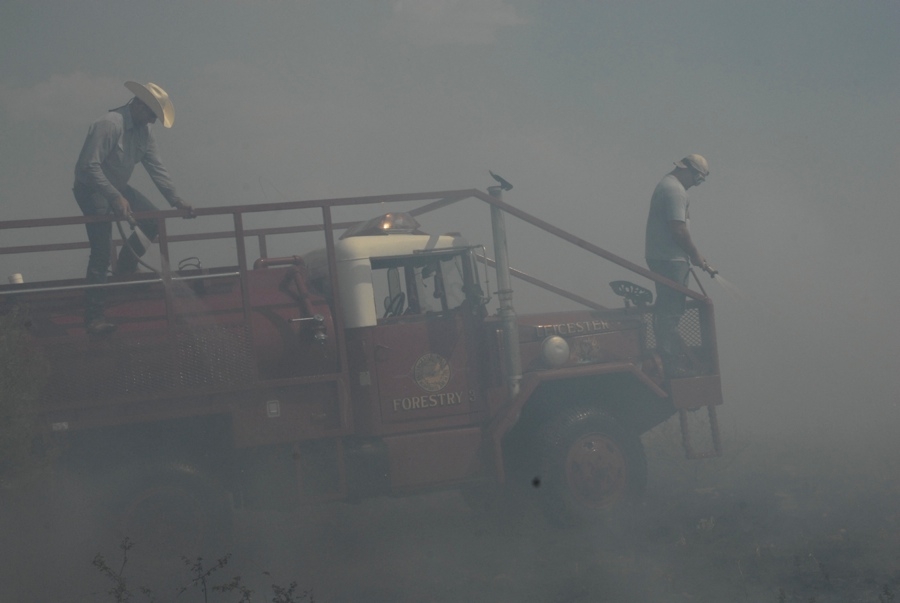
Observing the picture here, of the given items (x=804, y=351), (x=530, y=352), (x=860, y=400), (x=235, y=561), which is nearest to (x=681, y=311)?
(x=530, y=352)

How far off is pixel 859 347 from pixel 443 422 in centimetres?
1751

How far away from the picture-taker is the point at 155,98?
22.4 feet

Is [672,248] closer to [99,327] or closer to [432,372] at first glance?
[432,372]

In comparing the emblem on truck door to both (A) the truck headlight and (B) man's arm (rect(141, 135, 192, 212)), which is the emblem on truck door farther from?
(B) man's arm (rect(141, 135, 192, 212))

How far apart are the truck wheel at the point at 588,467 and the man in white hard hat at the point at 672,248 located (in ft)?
3.01

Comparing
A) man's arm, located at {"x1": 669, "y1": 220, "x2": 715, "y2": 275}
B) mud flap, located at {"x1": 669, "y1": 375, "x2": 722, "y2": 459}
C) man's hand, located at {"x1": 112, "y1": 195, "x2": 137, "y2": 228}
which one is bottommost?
mud flap, located at {"x1": 669, "y1": 375, "x2": 722, "y2": 459}

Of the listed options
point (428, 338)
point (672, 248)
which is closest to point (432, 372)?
point (428, 338)

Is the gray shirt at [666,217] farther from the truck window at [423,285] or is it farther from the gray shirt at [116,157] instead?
the gray shirt at [116,157]

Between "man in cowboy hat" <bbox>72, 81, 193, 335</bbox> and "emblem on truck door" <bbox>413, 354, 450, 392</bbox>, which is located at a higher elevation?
"man in cowboy hat" <bbox>72, 81, 193, 335</bbox>

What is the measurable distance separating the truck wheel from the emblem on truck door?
3.40 ft

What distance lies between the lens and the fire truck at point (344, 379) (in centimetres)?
623

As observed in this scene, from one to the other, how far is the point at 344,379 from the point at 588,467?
7.55 feet

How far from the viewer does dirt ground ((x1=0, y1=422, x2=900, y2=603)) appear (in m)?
5.56

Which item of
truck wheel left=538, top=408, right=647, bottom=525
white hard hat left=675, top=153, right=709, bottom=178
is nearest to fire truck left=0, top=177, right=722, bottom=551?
truck wheel left=538, top=408, right=647, bottom=525
